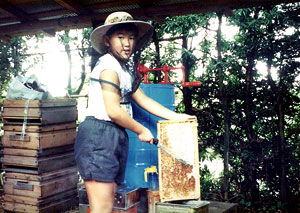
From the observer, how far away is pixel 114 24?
230 centimetres

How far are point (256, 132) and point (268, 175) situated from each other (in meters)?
0.76

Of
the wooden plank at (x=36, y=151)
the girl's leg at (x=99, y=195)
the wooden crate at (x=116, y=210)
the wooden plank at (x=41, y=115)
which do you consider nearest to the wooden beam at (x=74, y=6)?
the wooden plank at (x=41, y=115)

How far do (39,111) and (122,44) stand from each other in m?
2.59

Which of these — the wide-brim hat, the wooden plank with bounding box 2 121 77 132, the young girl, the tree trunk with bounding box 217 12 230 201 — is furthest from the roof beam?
the tree trunk with bounding box 217 12 230 201

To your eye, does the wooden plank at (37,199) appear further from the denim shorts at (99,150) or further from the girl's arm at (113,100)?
the girl's arm at (113,100)

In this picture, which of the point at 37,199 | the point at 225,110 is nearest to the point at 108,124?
the point at 37,199

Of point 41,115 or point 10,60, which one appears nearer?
point 41,115

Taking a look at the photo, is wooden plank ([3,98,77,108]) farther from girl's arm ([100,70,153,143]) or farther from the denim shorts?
girl's arm ([100,70,153,143])

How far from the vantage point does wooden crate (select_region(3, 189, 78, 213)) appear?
4.47m

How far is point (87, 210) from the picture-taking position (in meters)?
3.55

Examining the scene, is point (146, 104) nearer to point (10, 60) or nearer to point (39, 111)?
point (39, 111)

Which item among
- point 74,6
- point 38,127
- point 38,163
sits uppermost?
point 74,6

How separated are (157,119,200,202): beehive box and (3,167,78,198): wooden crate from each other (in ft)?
7.48

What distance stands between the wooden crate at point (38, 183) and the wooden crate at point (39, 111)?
2.71ft
